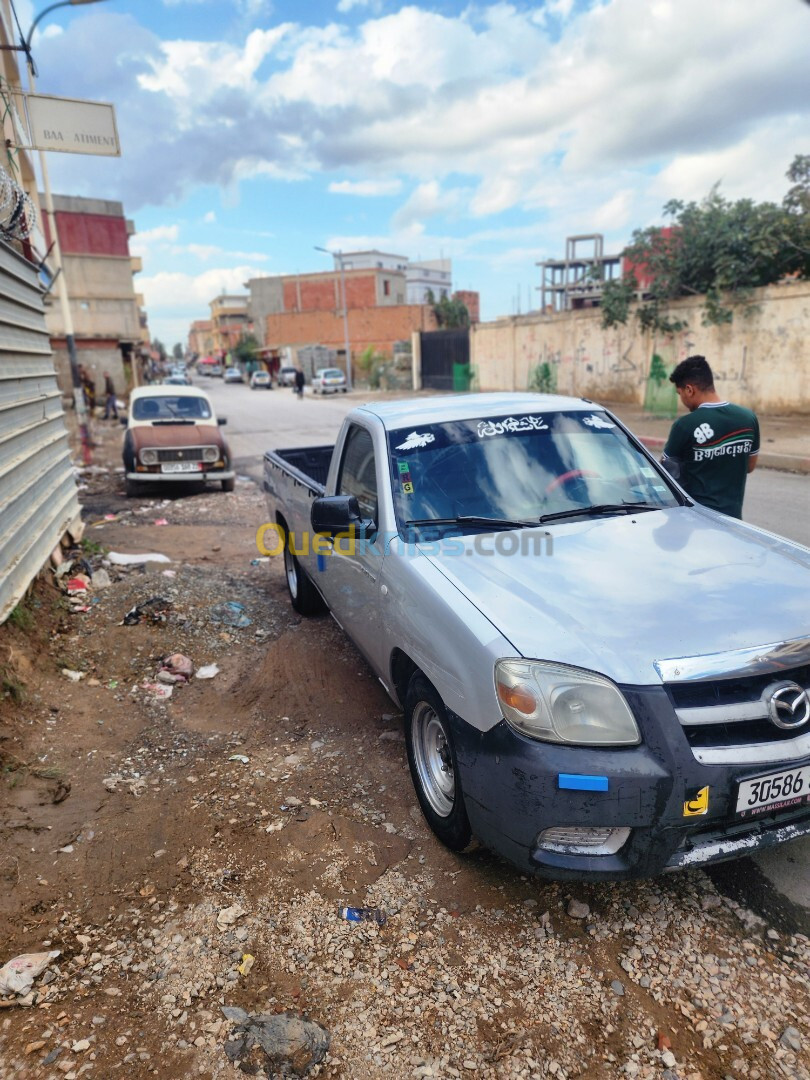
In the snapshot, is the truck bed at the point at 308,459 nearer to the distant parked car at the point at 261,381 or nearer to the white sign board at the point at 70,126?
the white sign board at the point at 70,126

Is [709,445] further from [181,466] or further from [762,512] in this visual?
[181,466]

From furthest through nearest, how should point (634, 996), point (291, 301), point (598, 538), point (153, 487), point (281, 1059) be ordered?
point (291, 301) < point (153, 487) < point (598, 538) < point (634, 996) < point (281, 1059)

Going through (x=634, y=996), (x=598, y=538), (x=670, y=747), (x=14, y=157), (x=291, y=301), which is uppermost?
(x=291, y=301)

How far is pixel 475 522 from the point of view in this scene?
11.0ft

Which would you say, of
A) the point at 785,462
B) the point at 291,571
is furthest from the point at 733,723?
the point at 785,462

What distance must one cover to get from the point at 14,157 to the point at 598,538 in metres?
8.60

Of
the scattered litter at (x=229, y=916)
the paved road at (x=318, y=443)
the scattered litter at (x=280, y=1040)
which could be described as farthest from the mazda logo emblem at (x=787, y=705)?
the paved road at (x=318, y=443)

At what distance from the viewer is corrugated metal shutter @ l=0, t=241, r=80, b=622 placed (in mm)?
5324

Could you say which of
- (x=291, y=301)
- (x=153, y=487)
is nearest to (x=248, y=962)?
(x=153, y=487)

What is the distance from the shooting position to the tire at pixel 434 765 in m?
2.73

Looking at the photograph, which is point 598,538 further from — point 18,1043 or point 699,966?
point 18,1043

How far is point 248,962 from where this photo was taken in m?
2.44

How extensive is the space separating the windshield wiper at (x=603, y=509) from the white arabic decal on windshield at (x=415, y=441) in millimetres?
773

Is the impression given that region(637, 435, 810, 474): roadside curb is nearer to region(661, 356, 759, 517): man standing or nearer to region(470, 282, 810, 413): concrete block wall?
region(470, 282, 810, 413): concrete block wall
